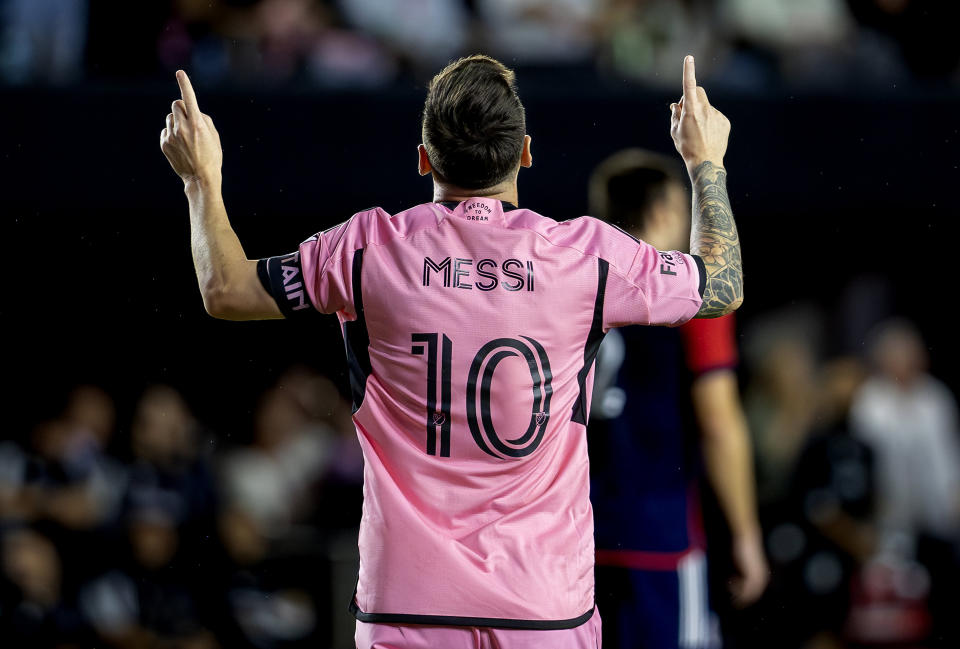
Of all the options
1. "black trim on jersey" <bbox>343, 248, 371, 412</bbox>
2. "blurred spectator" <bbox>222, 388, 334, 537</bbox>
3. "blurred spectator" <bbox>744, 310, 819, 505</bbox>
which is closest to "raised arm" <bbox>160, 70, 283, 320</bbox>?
"black trim on jersey" <bbox>343, 248, 371, 412</bbox>

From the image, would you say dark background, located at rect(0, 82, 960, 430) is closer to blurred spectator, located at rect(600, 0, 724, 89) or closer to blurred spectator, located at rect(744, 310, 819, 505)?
blurred spectator, located at rect(600, 0, 724, 89)

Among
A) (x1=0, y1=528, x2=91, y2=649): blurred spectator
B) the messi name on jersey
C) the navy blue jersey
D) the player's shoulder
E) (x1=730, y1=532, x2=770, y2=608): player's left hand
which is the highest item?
the player's shoulder

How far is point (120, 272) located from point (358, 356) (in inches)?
261

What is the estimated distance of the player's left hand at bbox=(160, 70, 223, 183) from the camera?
2451 mm

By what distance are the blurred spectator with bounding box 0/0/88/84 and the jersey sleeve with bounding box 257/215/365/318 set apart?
18.5 feet

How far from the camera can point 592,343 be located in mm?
2387

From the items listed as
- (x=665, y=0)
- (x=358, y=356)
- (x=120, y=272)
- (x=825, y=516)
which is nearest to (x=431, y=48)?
(x=665, y=0)

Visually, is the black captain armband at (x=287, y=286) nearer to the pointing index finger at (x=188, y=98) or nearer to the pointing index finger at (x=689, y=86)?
the pointing index finger at (x=188, y=98)

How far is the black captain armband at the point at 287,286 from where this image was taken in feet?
7.52

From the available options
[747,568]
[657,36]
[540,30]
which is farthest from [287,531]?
[657,36]

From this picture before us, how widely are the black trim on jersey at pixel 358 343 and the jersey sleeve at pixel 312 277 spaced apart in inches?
0.5

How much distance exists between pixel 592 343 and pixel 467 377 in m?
0.28

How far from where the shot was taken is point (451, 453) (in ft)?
7.52

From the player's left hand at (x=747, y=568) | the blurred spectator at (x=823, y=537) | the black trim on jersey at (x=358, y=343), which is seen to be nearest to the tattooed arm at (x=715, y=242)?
the black trim on jersey at (x=358, y=343)
